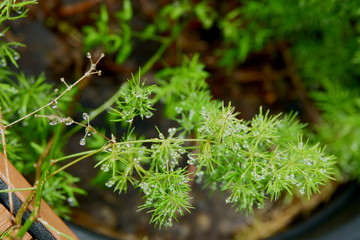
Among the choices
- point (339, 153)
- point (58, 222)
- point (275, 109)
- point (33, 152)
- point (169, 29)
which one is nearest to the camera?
point (58, 222)

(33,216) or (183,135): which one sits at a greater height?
(183,135)

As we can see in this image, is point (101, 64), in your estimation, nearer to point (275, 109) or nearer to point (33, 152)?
point (33, 152)

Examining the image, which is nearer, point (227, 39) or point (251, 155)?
point (251, 155)

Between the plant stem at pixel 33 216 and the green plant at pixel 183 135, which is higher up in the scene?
the green plant at pixel 183 135

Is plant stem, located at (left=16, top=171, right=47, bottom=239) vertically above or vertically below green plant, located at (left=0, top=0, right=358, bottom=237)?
below

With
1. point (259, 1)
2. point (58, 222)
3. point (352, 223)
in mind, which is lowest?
point (58, 222)

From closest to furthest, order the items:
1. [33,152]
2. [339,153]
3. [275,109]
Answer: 1. [33,152]
2. [339,153]
3. [275,109]

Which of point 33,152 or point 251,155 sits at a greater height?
point 251,155

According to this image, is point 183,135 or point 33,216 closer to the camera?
point 33,216

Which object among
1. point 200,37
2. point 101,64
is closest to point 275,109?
point 200,37

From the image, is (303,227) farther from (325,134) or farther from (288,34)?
(288,34)
